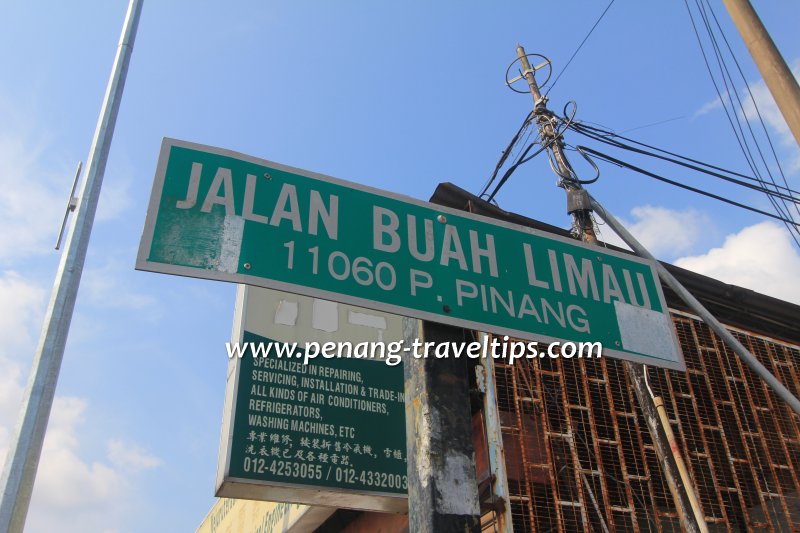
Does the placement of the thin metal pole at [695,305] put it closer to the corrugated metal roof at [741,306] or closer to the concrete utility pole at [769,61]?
the concrete utility pole at [769,61]

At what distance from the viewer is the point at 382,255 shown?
9.84ft

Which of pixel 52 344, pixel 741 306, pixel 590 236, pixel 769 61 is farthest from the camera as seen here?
pixel 741 306

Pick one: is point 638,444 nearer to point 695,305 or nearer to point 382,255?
point 695,305

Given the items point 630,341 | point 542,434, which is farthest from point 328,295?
point 542,434

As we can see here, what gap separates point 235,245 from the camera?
2.76 metres

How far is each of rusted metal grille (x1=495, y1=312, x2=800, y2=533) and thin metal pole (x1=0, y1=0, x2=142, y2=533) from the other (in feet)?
12.9

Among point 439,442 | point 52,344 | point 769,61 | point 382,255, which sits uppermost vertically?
point 769,61

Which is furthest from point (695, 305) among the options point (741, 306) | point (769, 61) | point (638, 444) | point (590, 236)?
point (741, 306)

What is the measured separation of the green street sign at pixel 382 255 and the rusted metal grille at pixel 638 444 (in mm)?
3613

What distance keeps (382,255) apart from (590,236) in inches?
189

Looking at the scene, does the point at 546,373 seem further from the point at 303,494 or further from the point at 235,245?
the point at 235,245

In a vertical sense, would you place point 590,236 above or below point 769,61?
above

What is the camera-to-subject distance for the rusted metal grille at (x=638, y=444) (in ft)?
22.1

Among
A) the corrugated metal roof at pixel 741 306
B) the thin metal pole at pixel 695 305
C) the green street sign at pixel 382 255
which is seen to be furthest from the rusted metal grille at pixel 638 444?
the green street sign at pixel 382 255
